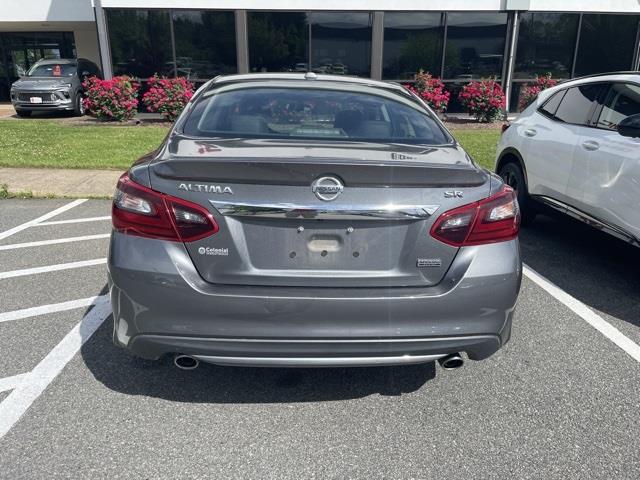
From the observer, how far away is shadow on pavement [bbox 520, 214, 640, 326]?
14.4ft

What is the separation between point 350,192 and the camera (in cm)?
241

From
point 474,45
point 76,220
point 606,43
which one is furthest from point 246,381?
point 606,43

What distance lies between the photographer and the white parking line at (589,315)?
3.65 m

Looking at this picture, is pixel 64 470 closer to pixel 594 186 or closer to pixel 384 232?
pixel 384 232

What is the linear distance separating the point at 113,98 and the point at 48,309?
35.9ft

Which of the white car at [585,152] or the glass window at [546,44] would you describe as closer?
the white car at [585,152]

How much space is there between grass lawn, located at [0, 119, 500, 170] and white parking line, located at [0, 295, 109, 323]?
200 inches

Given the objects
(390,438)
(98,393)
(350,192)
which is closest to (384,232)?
(350,192)

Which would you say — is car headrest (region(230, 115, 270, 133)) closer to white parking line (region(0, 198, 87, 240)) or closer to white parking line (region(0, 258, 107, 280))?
white parking line (region(0, 258, 107, 280))

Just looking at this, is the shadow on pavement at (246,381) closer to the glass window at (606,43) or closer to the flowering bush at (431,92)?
the flowering bush at (431,92)

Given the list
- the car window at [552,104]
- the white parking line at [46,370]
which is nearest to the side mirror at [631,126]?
the car window at [552,104]

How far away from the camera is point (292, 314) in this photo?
8.01 ft

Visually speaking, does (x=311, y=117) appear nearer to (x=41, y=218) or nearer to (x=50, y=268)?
(x=50, y=268)

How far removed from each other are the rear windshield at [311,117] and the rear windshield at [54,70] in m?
15.2
